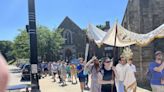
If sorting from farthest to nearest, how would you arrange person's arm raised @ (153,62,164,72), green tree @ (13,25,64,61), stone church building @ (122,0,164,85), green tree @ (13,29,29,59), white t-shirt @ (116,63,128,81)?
1. green tree @ (13,29,29,59)
2. green tree @ (13,25,64,61)
3. stone church building @ (122,0,164,85)
4. white t-shirt @ (116,63,128,81)
5. person's arm raised @ (153,62,164,72)

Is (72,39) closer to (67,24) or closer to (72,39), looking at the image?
(72,39)

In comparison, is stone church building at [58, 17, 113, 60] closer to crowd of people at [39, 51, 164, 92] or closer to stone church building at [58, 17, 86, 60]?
stone church building at [58, 17, 86, 60]

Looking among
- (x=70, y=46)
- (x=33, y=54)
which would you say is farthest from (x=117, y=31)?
(x=70, y=46)

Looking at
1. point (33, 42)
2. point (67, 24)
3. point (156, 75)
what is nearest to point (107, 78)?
point (156, 75)

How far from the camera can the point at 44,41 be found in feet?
187

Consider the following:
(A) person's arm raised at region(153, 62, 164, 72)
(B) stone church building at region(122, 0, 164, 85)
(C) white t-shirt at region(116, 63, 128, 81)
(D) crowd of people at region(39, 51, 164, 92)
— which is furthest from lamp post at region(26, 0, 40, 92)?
(B) stone church building at region(122, 0, 164, 85)

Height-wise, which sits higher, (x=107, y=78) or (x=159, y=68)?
(x=159, y=68)

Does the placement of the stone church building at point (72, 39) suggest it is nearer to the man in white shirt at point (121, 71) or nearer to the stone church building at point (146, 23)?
the stone church building at point (146, 23)

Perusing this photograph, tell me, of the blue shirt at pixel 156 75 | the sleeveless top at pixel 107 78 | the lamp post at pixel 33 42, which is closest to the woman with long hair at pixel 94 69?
the sleeveless top at pixel 107 78

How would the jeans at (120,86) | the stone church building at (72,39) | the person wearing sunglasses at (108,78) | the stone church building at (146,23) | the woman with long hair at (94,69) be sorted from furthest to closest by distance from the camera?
the stone church building at (72,39) → the stone church building at (146,23) → the jeans at (120,86) → the woman with long hair at (94,69) → the person wearing sunglasses at (108,78)

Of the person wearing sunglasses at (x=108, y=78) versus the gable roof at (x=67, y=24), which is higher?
the gable roof at (x=67, y=24)

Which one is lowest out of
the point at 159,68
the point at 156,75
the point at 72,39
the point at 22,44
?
the point at 156,75

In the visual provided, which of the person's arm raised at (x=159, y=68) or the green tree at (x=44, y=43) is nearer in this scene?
the person's arm raised at (x=159, y=68)

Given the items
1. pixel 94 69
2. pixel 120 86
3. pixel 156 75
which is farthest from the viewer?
pixel 120 86
